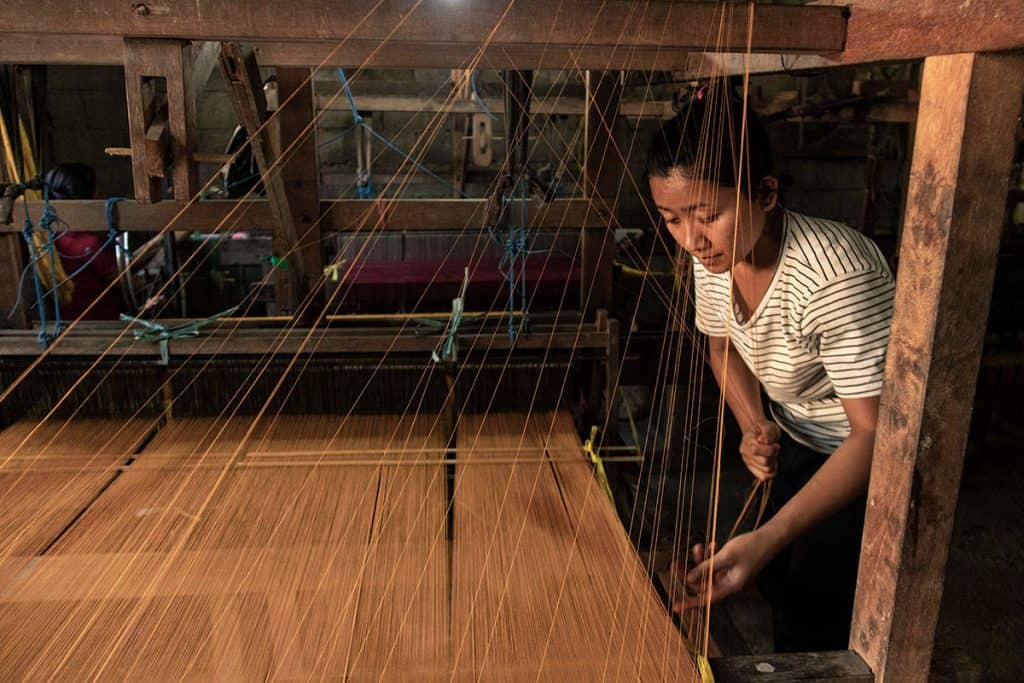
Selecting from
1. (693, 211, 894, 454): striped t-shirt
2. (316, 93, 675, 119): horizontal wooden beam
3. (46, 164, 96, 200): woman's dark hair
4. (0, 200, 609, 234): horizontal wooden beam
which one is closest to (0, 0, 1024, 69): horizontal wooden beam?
(693, 211, 894, 454): striped t-shirt

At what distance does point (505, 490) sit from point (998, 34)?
133cm

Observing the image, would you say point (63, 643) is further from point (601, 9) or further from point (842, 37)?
point (842, 37)

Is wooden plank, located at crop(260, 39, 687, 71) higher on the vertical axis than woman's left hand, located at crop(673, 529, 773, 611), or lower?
Result: higher

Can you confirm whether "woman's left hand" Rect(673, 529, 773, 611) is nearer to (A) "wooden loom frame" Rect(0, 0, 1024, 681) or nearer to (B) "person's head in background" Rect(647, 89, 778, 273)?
(A) "wooden loom frame" Rect(0, 0, 1024, 681)

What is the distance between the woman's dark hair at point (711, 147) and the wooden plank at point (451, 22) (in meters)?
0.25

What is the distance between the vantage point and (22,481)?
186cm

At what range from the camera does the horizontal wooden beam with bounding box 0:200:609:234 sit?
2.32 m

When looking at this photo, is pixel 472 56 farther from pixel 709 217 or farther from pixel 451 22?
pixel 709 217

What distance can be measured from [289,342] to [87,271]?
2.26 meters

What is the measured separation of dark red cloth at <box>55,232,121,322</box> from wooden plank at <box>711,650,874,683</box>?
3515 millimetres

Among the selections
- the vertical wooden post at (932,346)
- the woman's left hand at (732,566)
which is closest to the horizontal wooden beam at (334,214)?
the woman's left hand at (732,566)

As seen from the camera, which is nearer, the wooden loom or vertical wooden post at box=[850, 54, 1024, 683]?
vertical wooden post at box=[850, 54, 1024, 683]

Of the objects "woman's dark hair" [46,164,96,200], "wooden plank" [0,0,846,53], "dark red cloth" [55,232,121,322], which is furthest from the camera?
"dark red cloth" [55,232,121,322]

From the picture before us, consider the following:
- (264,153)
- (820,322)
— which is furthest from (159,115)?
(820,322)
